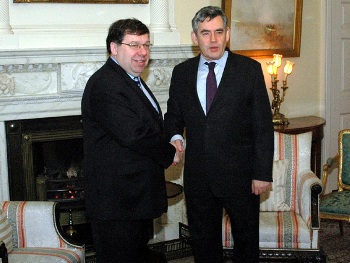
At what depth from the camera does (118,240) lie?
2.80m

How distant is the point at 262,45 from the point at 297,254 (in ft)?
7.24

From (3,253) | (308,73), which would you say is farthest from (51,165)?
(308,73)

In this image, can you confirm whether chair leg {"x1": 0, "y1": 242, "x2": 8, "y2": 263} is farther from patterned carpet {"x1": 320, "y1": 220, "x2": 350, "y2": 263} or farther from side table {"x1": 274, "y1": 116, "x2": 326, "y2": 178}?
side table {"x1": 274, "y1": 116, "x2": 326, "y2": 178}

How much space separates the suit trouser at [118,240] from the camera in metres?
2.79

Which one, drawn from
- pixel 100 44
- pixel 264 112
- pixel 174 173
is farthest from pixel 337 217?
pixel 100 44

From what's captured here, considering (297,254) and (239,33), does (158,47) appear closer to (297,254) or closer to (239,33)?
(239,33)

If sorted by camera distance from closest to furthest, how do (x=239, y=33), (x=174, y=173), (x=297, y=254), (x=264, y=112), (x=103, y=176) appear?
1. (x=103, y=176)
2. (x=264, y=112)
3. (x=297, y=254)
4. (x=174, y=173)
5. (x=239, y=33)

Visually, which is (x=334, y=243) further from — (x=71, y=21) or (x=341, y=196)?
(x=71, y=21)

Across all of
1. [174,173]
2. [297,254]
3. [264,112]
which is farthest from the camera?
[174,173]

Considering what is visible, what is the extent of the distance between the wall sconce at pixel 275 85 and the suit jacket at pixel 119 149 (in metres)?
2.53

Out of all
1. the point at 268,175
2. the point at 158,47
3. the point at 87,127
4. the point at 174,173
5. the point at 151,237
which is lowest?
the point at 151,237

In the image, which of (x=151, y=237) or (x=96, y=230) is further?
(x=151, y=237)

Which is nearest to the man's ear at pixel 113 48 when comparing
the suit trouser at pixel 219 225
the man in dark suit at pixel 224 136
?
the man in dark suit at pixel 224 136

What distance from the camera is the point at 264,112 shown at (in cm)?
308
